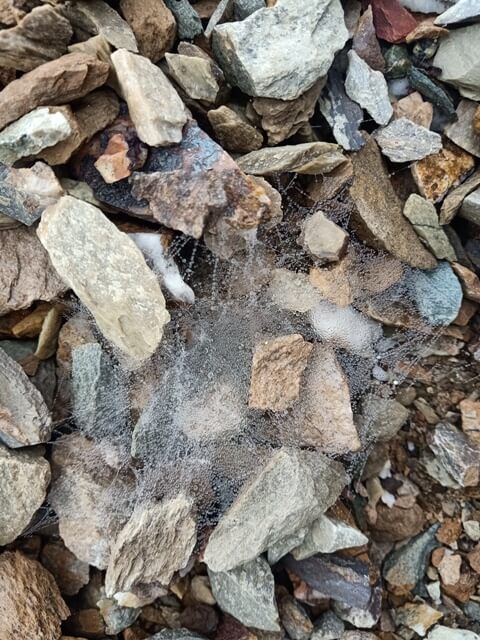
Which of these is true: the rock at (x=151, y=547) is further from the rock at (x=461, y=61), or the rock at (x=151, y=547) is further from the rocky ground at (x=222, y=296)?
the rock at (x=461, y=61)

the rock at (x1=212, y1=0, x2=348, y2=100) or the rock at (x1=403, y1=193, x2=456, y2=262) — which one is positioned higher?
the rock at (x1=212, y1=0, x2=348, y2=100)

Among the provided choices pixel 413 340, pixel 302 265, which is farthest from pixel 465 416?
pixel 302 265

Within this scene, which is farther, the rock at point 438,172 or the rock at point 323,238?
the rock at point 438,172

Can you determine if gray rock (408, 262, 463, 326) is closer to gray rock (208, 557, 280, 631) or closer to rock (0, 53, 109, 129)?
gray rock (208, 557, 280, 631)

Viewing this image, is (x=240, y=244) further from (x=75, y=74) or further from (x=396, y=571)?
(x=396, y=571)

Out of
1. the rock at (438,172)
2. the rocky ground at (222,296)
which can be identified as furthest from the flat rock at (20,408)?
the rock at (438,172)

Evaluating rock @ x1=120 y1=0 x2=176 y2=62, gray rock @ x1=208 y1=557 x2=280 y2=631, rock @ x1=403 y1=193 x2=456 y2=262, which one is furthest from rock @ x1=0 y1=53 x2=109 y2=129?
gray rock @ x1=208 y1=557 x2=280 y2=631

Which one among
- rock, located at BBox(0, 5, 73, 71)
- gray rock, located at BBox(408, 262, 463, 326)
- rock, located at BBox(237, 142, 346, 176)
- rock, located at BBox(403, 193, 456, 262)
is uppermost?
rock, located at BBox(0, 5, 73, 71)

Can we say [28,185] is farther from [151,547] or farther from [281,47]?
[151,547]
